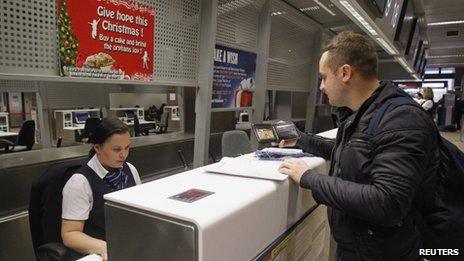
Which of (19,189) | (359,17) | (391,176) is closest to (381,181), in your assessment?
(391,176)

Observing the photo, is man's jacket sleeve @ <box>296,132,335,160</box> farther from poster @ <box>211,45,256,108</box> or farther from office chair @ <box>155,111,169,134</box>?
office chair @ <box>155,111,169,134</box>

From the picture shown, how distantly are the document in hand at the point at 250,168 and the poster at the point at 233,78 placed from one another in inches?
75.7

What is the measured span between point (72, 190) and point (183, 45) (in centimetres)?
155

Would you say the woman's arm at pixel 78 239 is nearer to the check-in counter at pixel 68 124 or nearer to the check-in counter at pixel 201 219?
the check-in counter at pixel 201 219

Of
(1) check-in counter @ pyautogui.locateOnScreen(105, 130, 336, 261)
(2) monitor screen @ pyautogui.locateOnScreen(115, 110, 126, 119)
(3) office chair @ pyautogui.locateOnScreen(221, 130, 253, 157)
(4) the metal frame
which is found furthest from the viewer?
(2) monitor screen @ pyautogui.locateOnScreen(115, 110, 126, 119)

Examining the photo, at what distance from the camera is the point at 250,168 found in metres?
1.15

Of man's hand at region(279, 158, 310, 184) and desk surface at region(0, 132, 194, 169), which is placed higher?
man's hand at region(279, 158, 310, 184)

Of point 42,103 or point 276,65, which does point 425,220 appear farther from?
point 42,103

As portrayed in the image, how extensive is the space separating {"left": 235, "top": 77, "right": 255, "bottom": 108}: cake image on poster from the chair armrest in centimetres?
235

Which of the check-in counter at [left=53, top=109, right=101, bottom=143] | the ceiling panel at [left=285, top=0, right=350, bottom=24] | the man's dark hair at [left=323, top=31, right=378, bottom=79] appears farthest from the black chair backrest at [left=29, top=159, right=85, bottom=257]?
the check-in counter at [left=53, top=109, right=101, bottom=143]

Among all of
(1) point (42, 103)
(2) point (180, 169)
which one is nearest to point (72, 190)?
(2) point (180, 169)

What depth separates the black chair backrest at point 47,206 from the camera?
163cm

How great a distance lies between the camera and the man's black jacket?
2.86 feet

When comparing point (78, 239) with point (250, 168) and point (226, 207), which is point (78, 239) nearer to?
point (250, 168)
